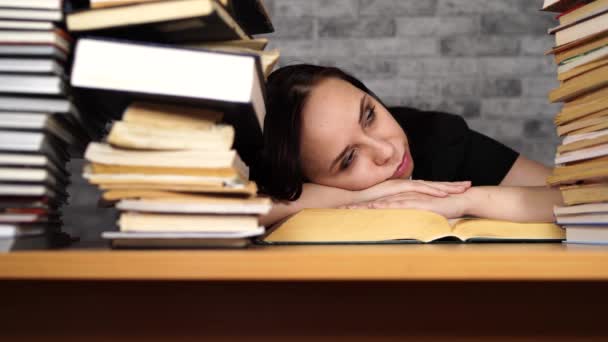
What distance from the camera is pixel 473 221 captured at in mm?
881

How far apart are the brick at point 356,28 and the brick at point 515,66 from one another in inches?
13.2

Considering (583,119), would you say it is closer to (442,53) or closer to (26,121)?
(26,121)

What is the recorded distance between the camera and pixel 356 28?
1.96 metres

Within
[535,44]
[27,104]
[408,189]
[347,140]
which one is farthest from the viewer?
[535,44]

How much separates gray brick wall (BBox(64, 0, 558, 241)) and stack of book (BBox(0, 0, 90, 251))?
1334 mm

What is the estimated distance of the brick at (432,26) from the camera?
1957 mm

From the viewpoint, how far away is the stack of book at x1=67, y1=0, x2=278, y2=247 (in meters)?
0.64

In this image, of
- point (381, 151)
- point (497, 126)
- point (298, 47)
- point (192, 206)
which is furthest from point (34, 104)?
point (497, 126)

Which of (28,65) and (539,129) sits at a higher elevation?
(28,65)

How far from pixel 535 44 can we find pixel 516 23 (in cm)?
9

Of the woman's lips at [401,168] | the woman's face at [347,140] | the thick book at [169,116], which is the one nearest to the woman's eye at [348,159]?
the woman's face at [347,140]

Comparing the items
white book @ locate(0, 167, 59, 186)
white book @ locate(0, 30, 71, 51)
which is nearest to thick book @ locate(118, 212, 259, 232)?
white book @ locate(0, 167, 59, 186)

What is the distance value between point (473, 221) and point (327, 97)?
19.7 inches

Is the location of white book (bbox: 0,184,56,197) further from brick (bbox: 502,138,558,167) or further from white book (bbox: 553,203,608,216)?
brick (bbox: 502,138,558,167)
